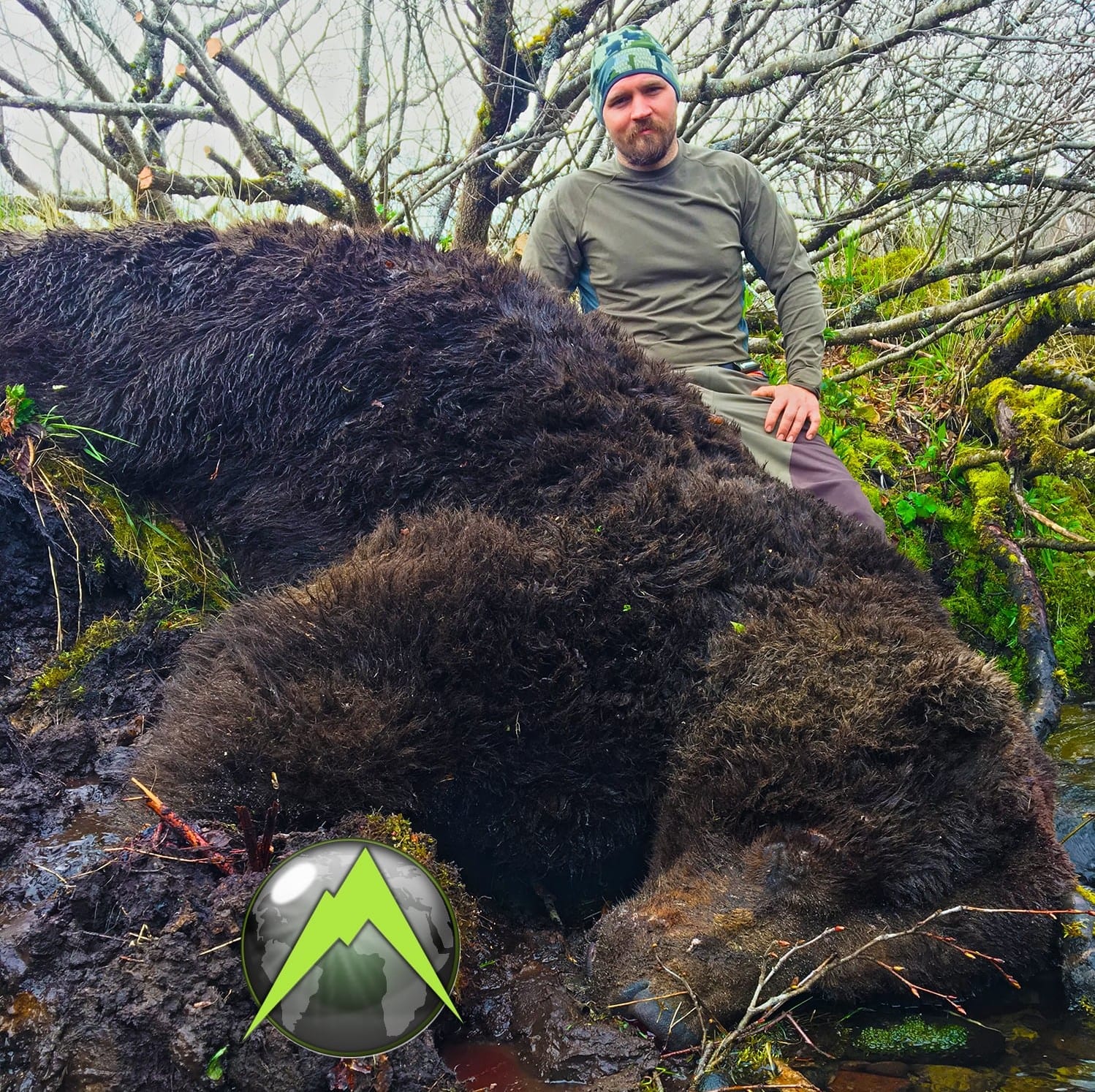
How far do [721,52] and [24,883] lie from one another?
16.8ft

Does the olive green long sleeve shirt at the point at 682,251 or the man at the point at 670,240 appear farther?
the olive green long sleeve shirt at the point at 682,251

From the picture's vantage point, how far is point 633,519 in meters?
2.63

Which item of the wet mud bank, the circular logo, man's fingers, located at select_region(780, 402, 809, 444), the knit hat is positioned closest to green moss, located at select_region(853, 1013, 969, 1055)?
the wet mud bank

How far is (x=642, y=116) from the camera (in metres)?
4.11

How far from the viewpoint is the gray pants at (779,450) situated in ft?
11.9

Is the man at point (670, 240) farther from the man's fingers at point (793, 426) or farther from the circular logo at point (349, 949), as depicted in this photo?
the circular logo at point (349, 949)

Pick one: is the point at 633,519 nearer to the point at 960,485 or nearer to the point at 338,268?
the point at 338,268

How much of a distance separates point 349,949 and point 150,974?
1.97 feet

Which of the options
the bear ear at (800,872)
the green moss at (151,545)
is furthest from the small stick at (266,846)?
the green moss at (151,545)

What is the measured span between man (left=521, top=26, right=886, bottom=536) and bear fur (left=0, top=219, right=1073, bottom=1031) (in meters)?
1.13

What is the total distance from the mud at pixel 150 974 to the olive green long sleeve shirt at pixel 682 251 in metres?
2.91

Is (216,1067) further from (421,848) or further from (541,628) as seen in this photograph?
(541,628)

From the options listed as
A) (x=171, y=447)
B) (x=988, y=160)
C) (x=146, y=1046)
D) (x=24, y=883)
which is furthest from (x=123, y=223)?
(x=988, y=160)

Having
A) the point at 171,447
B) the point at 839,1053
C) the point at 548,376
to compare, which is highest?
the point at 548,376
